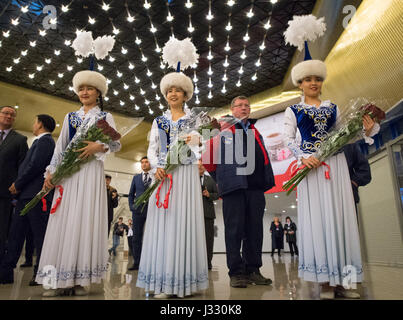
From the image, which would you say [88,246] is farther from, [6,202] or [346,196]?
[346,196]

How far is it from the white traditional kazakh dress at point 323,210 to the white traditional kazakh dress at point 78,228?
166 cm

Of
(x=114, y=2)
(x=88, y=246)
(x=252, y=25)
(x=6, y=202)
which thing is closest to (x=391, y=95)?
(x=252, y=25)

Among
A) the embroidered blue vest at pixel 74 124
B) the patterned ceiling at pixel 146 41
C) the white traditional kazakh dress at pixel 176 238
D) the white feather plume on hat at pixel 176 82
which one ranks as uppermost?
the patterned ceiling at pixel 146 41

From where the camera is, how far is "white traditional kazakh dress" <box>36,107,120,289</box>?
2.28 m

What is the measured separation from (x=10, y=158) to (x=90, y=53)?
5.03ft

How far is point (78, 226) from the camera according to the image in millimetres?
2377

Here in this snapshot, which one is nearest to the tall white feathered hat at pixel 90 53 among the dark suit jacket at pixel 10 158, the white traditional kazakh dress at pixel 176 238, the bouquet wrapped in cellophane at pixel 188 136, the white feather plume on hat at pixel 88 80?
the white feather plume on hat at pixel 88 80

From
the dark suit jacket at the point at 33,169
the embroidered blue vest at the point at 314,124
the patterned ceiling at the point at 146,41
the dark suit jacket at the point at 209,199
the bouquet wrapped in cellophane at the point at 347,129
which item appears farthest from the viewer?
the patterned ceiling at the point at 146,41

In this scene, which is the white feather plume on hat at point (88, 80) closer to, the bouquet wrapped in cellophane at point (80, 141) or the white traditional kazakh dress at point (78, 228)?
the white traditional kazakh dress at point (78, 228)

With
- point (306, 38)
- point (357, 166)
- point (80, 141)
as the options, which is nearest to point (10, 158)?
point (80, 141)

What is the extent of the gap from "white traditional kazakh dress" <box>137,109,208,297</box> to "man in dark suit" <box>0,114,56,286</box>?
52.8 inches

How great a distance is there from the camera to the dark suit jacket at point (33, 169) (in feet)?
10.1

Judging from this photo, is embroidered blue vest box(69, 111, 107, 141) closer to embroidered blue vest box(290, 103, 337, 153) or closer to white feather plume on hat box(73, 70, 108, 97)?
white feather plume on hat box(73, 70, 108, 97)

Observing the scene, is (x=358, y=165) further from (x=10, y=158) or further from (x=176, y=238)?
(x=10, y=158)
